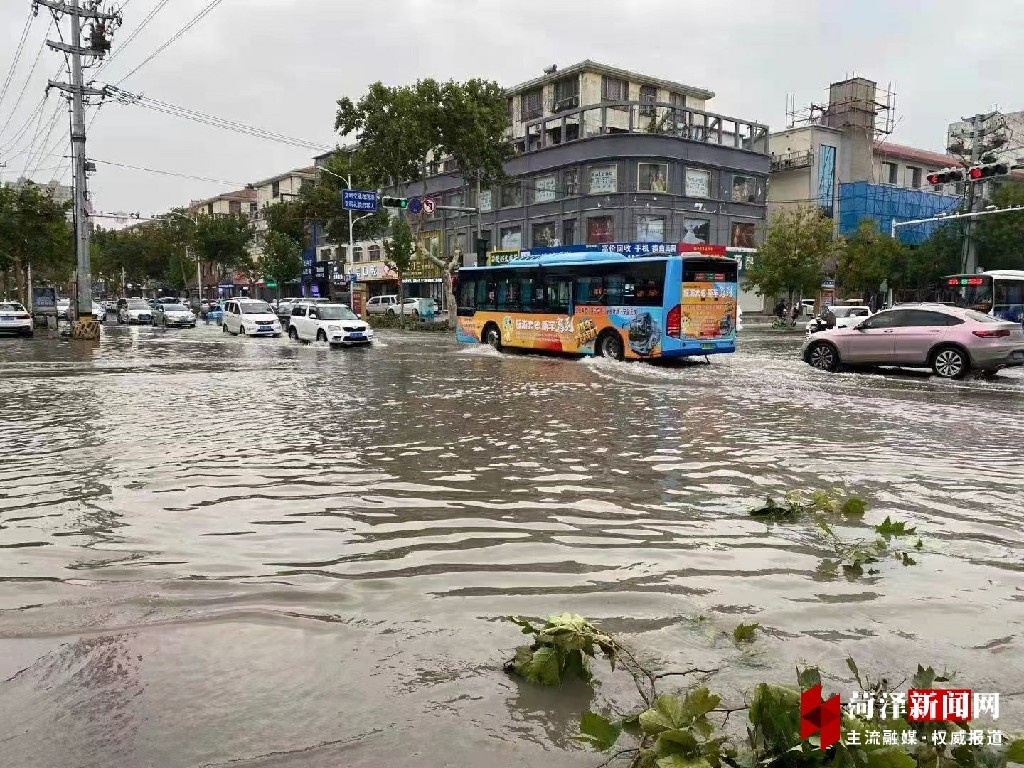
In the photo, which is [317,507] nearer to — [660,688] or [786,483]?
[660,688]

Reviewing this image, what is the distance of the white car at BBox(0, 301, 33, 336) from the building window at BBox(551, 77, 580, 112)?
34278 mm

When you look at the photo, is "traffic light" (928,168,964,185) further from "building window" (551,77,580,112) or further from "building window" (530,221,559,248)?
"building window" (551,77,580,112)

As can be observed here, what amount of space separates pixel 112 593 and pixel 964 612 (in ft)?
15.8

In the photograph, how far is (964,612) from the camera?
4215 millimetres

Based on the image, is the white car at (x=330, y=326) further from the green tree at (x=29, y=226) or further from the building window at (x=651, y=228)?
the building window at (x=651, y=228)

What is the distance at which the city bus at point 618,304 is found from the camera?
63.8 feet

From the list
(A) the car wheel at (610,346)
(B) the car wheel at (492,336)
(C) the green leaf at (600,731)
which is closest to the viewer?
(C) the green leaf at (600,731)

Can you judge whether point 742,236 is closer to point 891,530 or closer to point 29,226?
point 29,226

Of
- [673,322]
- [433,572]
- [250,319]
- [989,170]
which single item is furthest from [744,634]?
[250,319]

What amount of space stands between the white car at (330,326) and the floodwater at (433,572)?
56.2 ft

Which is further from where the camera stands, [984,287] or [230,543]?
[984,287]

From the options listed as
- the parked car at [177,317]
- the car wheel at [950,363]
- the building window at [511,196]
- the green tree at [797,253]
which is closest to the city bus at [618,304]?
the car wheel at [950,363]

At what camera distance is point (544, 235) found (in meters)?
50.7

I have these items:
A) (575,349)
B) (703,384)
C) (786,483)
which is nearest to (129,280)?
(575,349)
